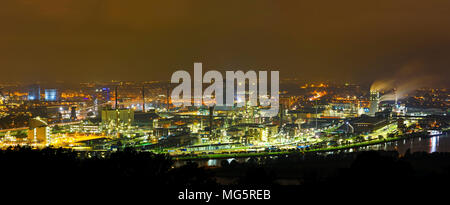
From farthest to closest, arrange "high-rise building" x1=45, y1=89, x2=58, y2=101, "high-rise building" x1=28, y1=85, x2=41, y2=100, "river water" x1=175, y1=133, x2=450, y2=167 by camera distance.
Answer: "high-rise building" x1=28, y1=85, x2=41, y2=100, "high-rise building" x1=45, y1=89, x2=58, y2=101, "river water" x1=175, y1=133, x2=450, y2=167

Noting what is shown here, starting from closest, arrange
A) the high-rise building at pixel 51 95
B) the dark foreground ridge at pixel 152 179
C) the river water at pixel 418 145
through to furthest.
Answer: the dark foreground ridge at pixel 152 179 < the river water at pixel 418 145 < the high-rise building at pixel 51 95

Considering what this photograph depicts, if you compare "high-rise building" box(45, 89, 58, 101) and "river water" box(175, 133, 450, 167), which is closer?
"river water" box(175, 133, 450, 167)

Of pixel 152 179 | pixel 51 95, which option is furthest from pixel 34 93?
pixel 152 179

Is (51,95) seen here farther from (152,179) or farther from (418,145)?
(152,179)

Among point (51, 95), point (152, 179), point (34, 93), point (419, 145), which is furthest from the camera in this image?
point (34, 93)

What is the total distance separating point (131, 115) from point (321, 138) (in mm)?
6565

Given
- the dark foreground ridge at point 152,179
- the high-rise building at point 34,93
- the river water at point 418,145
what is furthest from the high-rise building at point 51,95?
the dark foreground ridge at point 152,179

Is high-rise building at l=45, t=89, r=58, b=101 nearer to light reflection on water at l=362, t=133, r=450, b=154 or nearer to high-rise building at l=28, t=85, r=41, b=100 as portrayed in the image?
high-rise building at l=28, t=85, r=41, b=100

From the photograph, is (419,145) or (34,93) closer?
(419,145)

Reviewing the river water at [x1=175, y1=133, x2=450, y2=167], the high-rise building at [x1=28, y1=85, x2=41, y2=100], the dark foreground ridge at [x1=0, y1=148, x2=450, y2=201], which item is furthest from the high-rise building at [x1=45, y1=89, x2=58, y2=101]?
the dark foreground ridge at [x1=0, y1=148, x2=450, y2=201]

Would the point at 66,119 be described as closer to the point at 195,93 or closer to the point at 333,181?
the point at 195,93

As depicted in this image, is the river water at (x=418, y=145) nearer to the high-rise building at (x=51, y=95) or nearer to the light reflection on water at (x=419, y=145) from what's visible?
the light reflection on water at (x=419, y=145)
